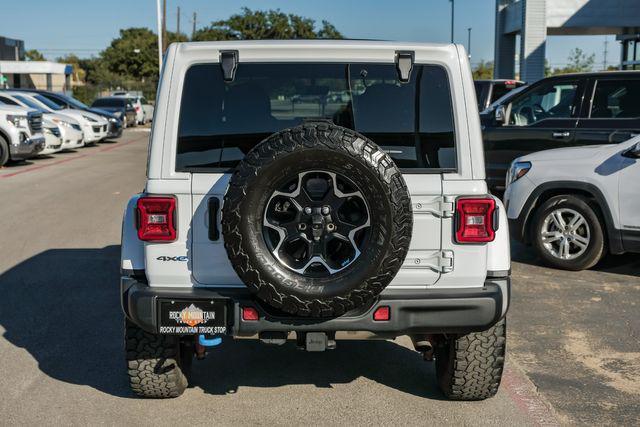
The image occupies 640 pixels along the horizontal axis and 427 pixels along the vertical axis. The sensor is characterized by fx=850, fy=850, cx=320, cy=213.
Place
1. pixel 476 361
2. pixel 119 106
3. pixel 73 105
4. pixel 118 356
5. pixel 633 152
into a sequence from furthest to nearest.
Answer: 1. pixel 119 106
2. pixel 73 105
3. pixel 633 152
4. pixel 118 356
5. pixel 476 361

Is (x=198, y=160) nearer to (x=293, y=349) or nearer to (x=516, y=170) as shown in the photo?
(x=293, y=349)

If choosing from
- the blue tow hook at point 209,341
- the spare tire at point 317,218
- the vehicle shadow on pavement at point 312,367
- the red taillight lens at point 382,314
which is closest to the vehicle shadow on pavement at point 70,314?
the vehicle shadow on pavement at point 312,367

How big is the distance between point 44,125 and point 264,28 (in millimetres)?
45824

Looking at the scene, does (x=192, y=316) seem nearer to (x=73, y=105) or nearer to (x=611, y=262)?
(x=611, y=262)

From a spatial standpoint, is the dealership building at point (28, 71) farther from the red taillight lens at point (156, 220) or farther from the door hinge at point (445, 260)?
the door hinge at point (445, 260)

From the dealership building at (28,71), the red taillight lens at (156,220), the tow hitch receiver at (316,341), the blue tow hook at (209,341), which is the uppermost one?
the dealership building at (28,71)

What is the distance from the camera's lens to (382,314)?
4262mm

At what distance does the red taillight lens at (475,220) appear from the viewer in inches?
168

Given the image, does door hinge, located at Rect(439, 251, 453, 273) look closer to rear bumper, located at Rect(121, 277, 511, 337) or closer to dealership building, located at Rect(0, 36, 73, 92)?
rear bumper, located at Rect(121, 277, 511, 337)

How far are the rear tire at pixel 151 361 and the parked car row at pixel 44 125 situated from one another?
15.2 m

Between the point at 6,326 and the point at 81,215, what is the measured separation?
5.42 metres

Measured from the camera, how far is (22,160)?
823 inches

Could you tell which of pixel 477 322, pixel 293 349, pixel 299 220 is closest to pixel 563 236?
pixel 293 349

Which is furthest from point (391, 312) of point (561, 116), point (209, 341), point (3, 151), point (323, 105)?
point (3, 151)
